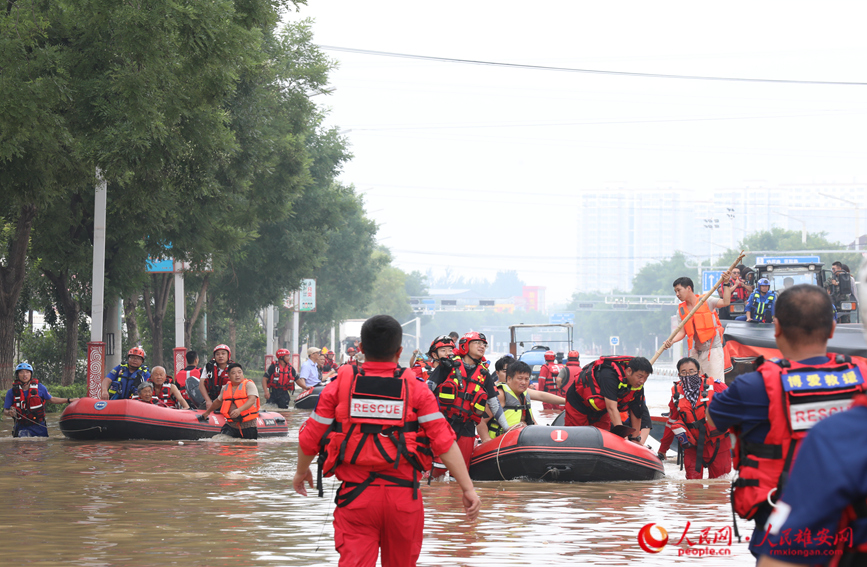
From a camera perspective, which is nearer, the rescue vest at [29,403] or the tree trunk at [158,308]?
the rescue vest at [29,403]

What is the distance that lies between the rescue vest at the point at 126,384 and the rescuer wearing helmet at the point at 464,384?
9046 mm

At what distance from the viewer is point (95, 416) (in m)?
18.4

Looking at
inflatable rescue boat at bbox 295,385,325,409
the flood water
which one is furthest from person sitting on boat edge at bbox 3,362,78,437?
inflatable rescue boat at bbox 295,385,325,409

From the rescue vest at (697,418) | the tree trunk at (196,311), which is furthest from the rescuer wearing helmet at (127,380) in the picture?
the tree trunk at (196,311)

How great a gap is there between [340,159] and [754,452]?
4008cm

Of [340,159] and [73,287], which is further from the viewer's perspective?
[340,159]

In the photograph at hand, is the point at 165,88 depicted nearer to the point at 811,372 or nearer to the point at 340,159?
the point at 811,372

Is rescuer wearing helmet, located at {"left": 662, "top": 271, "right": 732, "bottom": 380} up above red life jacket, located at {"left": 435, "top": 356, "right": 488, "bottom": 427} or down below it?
above

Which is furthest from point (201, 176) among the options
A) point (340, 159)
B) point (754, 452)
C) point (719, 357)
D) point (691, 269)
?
point (691, 269)

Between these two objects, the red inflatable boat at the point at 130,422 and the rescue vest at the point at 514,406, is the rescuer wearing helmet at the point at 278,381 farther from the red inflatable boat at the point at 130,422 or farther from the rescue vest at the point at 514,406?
the rescue vest at the point at 514,406

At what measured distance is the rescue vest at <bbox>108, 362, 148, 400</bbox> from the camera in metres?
19.0

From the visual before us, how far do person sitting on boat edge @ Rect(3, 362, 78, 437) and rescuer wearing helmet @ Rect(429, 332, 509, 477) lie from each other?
28.7ft

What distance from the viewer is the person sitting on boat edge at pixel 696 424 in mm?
11773

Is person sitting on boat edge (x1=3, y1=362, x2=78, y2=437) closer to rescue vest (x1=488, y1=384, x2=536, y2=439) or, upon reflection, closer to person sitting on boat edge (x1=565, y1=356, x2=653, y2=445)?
rescue vest (x1=488, y1=384, x2=536, y2=439)
